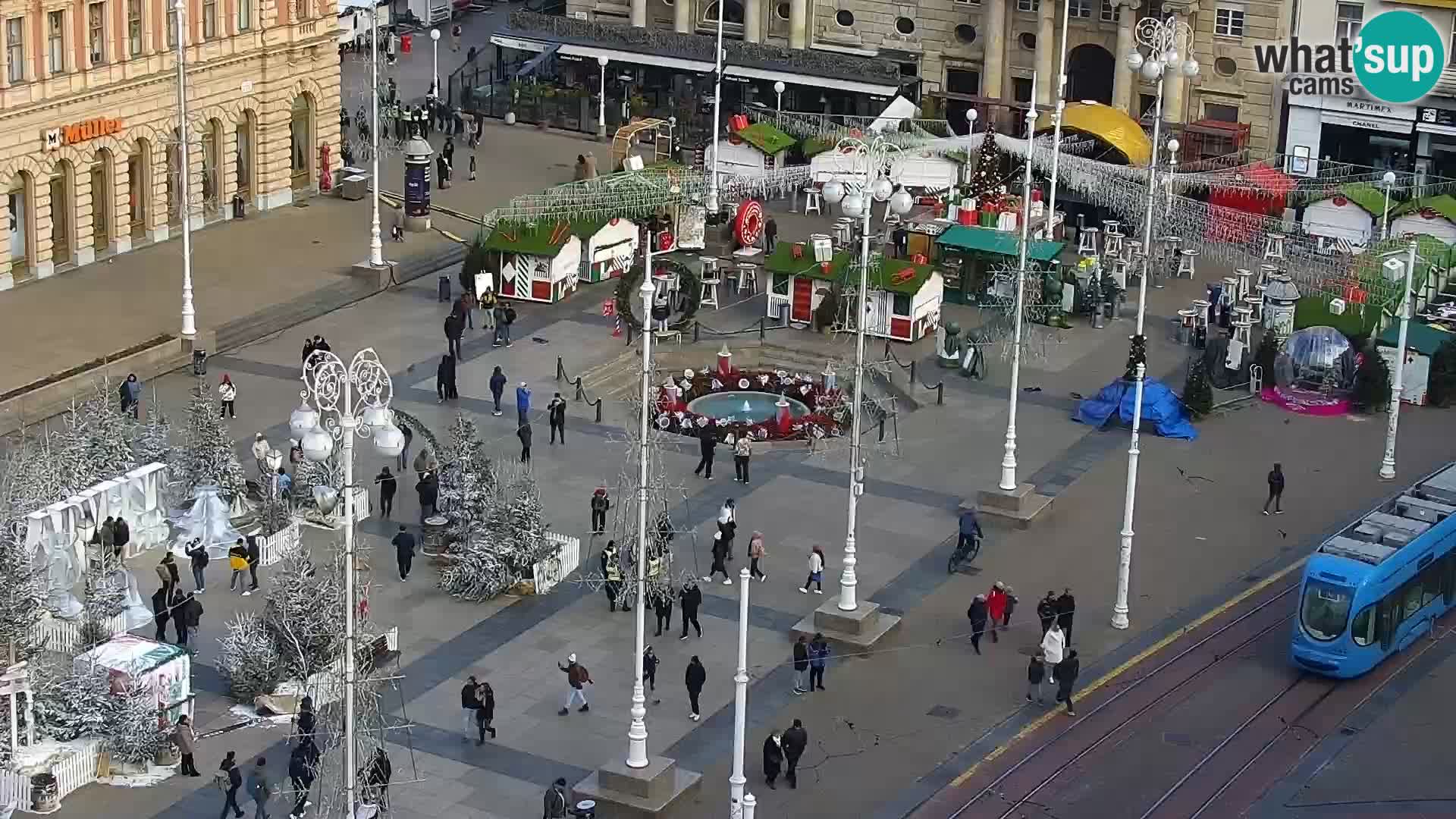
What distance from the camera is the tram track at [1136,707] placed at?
48125 millimetres

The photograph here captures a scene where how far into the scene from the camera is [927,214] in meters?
87.8

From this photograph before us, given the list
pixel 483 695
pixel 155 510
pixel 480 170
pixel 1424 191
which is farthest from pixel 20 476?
pixel 1424 191

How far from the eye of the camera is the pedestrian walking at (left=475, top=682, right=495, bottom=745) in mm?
48812

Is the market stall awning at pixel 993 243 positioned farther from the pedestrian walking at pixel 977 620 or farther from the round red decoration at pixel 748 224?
the pedestrian walking at pixel 977 620

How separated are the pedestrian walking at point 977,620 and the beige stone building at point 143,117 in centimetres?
3308

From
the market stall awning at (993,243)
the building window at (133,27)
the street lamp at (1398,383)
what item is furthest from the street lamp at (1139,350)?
the building window at (133,27)

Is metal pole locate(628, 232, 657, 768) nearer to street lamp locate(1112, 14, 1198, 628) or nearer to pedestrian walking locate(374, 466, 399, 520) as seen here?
street lamp locate(1112, 14, 1198, 628)

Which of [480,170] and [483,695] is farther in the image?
[480,170]

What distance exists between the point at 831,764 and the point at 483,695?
6366mm

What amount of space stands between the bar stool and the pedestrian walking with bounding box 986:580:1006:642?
1134 inches

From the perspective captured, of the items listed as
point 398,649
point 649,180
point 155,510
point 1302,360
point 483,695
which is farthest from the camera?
point 649,180

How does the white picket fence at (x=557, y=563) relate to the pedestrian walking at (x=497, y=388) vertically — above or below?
below

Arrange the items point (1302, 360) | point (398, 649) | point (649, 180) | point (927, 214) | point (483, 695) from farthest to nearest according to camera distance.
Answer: point (927, 214) < point (649, 180) < point (1302, 360) < point (398, 649) < point (483, 695)

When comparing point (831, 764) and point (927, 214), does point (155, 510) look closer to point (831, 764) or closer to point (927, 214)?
point (831, 764)
